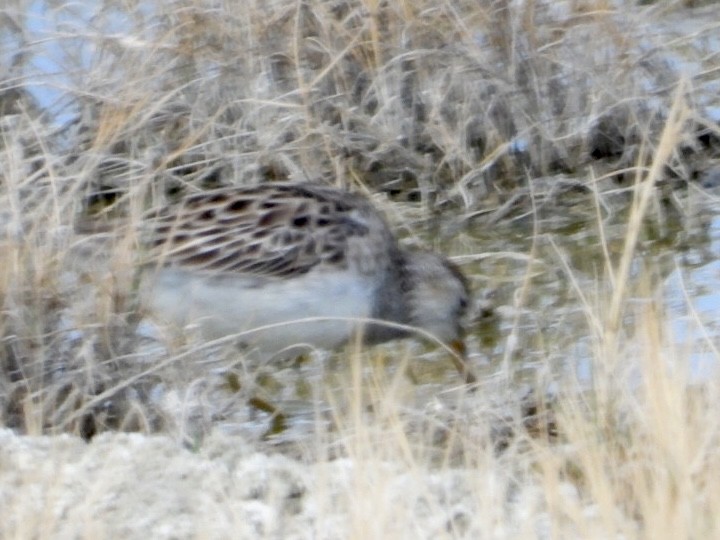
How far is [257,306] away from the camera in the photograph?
20.5 ft

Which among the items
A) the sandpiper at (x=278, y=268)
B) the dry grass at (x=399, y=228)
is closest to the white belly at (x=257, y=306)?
the sandpiper at (x=278, y=268)

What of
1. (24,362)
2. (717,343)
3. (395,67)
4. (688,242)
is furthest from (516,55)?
(24,362)

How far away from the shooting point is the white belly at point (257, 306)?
20.3ft

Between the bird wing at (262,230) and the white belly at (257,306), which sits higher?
the bird wing at (262,230)

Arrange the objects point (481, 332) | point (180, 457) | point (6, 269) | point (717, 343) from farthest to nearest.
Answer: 1. point (481, 332)
2. point (717, 343)
3. point (6, 269)
4. point (180, 457)

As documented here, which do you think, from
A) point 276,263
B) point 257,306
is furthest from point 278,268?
point 257,306

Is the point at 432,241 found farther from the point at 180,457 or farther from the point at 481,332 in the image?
the point at 180,457

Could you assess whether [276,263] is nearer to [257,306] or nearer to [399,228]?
[257,306]

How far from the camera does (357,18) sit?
8.00 m

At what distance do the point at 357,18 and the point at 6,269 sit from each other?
2793 mm

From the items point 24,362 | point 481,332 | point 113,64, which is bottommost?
point 481,332

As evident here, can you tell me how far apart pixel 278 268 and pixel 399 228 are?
1.81 m

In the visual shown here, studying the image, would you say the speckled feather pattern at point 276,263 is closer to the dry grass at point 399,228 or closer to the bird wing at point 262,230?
the bird wing at point 262,230

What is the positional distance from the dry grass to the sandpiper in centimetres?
16
